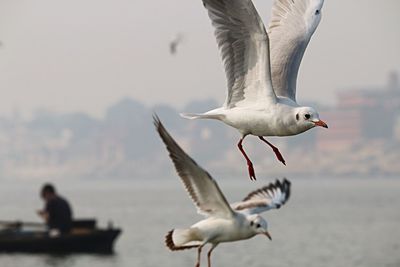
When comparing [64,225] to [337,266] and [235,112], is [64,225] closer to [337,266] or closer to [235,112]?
[337,266]

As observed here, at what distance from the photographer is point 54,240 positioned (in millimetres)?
40812

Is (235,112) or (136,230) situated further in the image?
(136,230)

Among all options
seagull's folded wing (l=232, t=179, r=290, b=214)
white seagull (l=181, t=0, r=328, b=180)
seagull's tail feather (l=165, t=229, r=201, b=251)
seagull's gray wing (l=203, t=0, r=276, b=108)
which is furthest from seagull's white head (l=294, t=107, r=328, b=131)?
seagull's folded wing (l=232, t=179, r=290, b=214)

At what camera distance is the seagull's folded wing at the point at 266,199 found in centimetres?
1636

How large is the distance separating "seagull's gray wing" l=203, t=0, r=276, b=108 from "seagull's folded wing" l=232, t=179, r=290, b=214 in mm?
5453

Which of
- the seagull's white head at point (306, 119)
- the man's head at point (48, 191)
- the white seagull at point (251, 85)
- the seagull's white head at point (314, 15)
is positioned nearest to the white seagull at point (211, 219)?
the seagull's white head at point (314, 15)

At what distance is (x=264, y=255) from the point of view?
5991 centimetres

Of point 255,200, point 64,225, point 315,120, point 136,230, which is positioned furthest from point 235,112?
point 136,230

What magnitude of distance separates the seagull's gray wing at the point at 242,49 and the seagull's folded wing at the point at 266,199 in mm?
5453

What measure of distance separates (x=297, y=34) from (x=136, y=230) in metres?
A: 71.9

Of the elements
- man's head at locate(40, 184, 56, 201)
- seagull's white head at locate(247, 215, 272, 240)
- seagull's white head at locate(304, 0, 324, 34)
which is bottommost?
man's head at locate(40, 184, 56, 201)

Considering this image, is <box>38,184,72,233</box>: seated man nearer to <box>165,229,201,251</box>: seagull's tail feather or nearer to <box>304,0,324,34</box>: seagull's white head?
<box>165,229,201,251</box>: seagull's tail feather

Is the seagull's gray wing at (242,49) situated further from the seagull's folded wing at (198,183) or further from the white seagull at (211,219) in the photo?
the white seagull at (211,219)

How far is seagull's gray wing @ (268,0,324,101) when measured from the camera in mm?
11727
